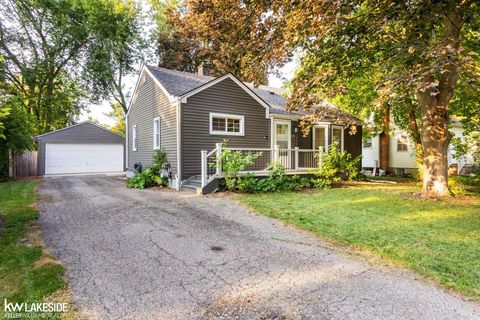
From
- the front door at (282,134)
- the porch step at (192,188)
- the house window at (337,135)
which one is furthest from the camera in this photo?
the house window at (337,135)

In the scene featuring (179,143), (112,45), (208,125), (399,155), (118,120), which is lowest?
(399,155)

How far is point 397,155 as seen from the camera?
19.8 m

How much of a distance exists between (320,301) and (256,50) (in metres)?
6.86

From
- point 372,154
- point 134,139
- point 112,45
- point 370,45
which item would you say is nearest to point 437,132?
point 370,45

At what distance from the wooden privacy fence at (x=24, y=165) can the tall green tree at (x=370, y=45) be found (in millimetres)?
14308

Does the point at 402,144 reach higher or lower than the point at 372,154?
higher

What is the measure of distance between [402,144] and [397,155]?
829mm

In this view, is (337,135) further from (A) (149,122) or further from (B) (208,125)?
(A) (149,122)

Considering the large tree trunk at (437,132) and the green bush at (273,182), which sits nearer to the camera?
the large tree trunk at (437,132)

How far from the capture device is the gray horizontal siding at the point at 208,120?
35.6 feet

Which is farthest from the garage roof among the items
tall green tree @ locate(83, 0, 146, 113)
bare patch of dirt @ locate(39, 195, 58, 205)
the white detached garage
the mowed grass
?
the mowed grass

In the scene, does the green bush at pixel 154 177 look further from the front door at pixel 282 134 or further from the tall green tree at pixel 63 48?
the tall green tree at pixel 63 48

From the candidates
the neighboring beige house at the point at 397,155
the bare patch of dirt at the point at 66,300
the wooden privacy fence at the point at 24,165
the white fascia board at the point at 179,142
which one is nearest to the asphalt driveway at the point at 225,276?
the bare patch of dirt at the point at 66,300

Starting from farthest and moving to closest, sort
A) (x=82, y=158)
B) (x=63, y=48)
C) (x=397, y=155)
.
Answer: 1. (x=63, y=48)
2. (x=397, y=155)
3. (x=82, y=158)
